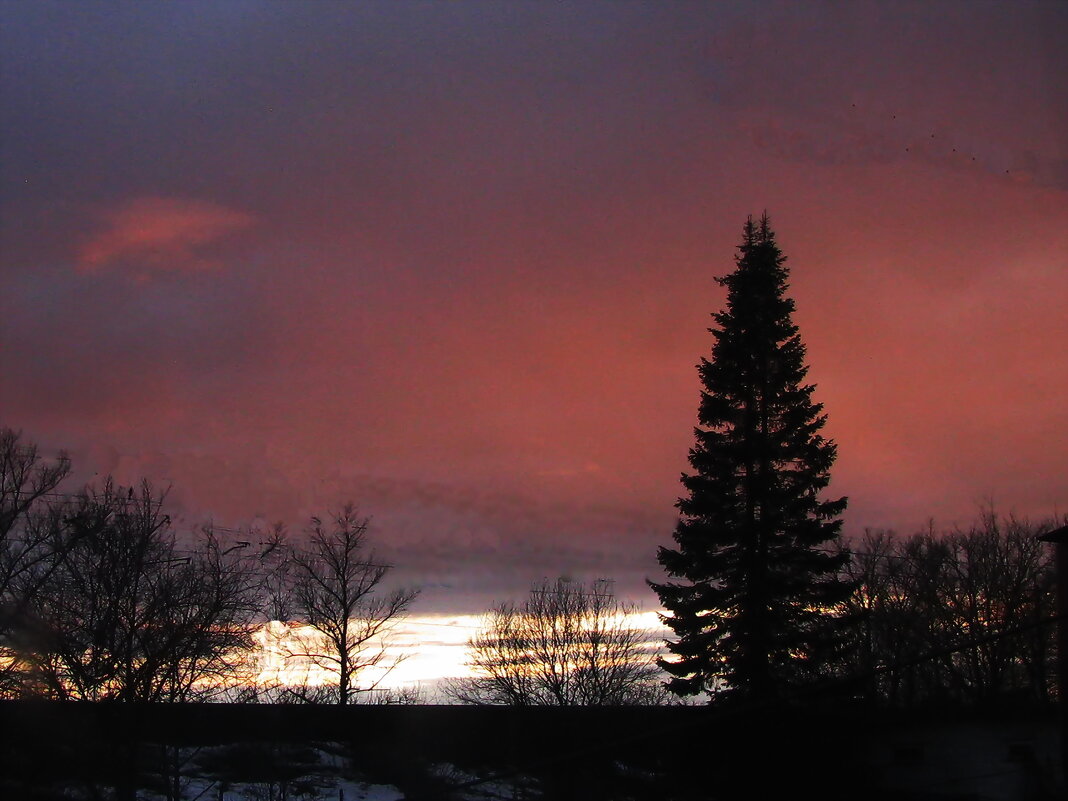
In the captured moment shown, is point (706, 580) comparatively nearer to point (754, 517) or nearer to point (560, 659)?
point (754, 517)

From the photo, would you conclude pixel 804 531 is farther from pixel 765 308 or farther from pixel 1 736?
pixel 1 736

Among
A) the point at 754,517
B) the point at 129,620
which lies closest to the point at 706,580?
the point at 754,517

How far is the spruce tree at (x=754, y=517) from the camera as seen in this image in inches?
1188

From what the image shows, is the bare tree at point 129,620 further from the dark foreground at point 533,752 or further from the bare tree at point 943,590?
the bare tree at point 943,590

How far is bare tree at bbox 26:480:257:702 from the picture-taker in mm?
28422

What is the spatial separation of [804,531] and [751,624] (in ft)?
11.2

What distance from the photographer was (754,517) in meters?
31.4

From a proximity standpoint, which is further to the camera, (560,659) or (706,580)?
(560,659)

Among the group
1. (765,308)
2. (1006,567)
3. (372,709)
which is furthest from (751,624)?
(1006,567)

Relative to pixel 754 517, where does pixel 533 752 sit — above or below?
below

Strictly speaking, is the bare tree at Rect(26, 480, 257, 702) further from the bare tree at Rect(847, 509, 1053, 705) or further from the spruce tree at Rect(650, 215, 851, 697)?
the bare tree at Rect(847, 509, 1053, 705)

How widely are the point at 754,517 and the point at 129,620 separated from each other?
63.4 feet

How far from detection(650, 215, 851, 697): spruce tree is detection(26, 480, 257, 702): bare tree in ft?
47.4

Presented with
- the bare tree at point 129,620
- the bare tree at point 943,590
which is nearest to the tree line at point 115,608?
the bare tree at point 129,620
